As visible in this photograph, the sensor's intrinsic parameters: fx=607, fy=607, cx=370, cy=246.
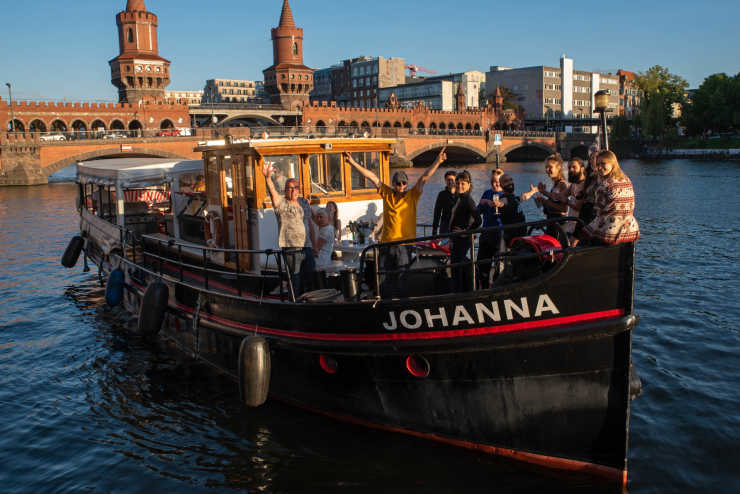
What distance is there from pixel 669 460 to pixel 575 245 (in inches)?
118

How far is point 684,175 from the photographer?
1912 inches

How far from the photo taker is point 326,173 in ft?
29.6

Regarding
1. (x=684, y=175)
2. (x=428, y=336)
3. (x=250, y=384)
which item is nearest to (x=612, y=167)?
(x=428, y=336)

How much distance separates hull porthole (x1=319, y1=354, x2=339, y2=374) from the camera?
7035 mm

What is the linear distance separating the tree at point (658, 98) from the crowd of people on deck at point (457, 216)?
8220cm

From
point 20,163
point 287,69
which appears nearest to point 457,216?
point 20,163

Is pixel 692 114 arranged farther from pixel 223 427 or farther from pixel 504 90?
pixel 223 427

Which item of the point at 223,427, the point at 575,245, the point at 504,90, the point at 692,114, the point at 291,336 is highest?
the point at 504,90

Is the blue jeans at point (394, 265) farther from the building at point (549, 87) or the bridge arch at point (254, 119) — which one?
the building at point (549, 87)

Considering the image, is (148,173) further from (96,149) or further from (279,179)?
(96,149)

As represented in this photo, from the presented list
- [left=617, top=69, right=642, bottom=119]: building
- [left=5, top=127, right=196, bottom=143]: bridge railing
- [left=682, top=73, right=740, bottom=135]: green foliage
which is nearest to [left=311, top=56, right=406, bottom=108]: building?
[left=617, top=69, right=642, bottom=119]: building

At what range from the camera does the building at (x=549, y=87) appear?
4626 inches

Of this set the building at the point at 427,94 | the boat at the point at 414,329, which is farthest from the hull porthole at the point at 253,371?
the building at the point at 427,94

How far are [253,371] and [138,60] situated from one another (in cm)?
8498
